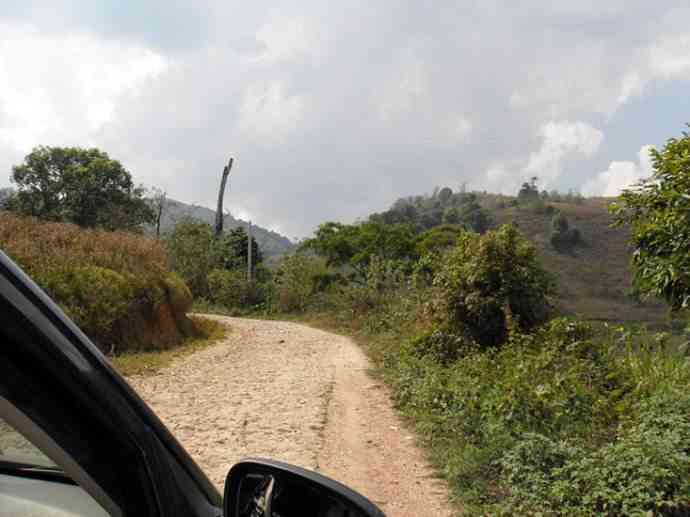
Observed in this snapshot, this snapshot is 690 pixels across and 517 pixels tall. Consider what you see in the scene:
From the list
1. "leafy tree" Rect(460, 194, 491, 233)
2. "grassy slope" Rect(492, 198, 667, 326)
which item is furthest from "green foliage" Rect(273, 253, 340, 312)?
"leafy tree" Rect(460, 194, 491, 233)

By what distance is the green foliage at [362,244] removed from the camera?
29438 mm

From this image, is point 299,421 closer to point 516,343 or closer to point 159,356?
point 516,343

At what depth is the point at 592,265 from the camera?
28844 millimetres

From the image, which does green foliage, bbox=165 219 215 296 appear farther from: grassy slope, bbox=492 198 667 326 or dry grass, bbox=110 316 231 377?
grassy slope, bbox=492 198 667 326

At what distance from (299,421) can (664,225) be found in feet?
13.9

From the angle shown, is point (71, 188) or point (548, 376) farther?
point (71, 188)

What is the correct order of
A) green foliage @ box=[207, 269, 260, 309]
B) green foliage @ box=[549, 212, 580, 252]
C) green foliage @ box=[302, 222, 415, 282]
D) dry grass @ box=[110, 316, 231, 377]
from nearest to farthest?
1. dry grass @ box=[110, 316, 231, 377]
2. green foliage @ box=[207, 269, 260, 309]
3. green foliage @ box=[302, 222, 415, 282]
4. green foliage @ box=[549, 212, 580, 252]

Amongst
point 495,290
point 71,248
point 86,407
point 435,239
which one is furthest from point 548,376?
point 435,239

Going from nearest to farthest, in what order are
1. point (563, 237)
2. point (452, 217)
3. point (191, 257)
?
point (191, 257) < point (563, 237) < point (452, 217)

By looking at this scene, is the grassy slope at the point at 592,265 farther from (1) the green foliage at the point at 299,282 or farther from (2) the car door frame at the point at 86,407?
(2) the car door frame at the point at 86,407

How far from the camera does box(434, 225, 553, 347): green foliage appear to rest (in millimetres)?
10281

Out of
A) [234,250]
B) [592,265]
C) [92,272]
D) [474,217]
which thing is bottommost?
[92,272]

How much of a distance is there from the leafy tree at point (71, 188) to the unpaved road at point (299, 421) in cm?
1604

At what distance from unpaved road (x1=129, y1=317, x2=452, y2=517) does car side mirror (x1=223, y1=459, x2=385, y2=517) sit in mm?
3630
